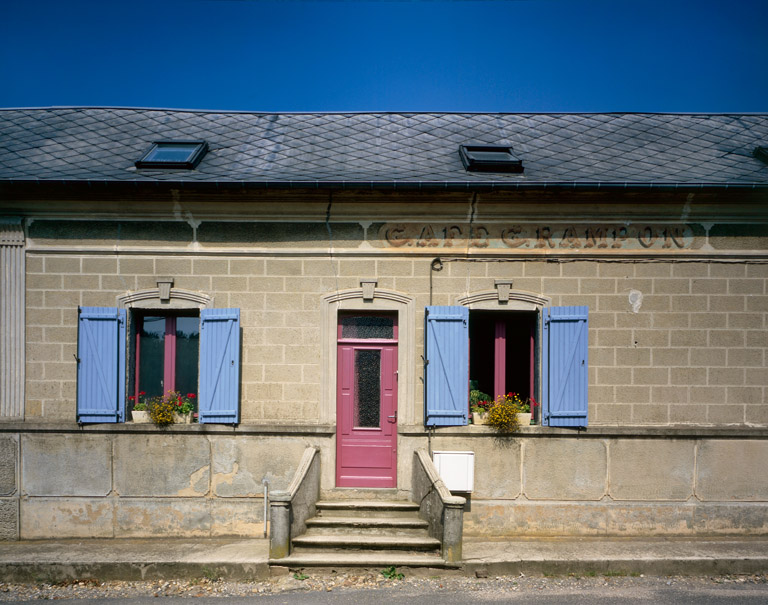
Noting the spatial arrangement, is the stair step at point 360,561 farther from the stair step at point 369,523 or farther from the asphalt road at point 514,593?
the stair step at point 369,523

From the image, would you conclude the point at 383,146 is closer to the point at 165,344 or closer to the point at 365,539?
the point at 165,344

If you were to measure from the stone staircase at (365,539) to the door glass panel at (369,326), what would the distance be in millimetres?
2060

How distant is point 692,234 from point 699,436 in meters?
2.54

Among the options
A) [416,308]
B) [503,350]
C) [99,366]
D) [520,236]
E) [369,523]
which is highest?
[520,236]

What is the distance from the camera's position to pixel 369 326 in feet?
25.8

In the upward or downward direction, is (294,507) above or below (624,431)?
below

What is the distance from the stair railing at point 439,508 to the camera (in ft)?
20.8

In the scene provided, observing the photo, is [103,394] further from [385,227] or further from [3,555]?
[385,227]

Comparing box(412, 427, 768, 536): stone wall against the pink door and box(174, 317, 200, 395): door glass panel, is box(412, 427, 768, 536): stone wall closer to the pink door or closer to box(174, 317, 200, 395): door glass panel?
the pink door

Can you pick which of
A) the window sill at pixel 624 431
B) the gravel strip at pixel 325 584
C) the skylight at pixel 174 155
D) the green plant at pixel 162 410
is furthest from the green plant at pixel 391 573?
the skylight at pixel 174 155

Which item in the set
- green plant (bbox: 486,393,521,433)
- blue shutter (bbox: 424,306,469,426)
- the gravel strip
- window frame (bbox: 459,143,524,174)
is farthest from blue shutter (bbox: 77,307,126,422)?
window frame (bbox: 459,143,524,174)

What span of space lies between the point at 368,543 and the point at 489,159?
5.04 meters

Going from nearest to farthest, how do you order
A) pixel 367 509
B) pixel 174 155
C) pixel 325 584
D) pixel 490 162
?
pixel 325 584
pixel 367 509
pixel 490 162
pixel 174 155

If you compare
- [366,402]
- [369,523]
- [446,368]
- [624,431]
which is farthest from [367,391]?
[624,431]
